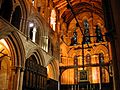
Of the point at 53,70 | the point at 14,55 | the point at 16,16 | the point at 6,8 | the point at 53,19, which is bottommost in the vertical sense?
the point at 53,70

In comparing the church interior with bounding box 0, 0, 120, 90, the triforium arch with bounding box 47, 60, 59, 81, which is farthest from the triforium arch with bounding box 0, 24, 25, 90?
the triforium arch with bounding box 47, 60, 59, 81

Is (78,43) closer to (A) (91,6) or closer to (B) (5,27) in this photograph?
(A) (91,6)

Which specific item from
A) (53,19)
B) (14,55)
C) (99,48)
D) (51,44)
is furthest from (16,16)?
(99,48)

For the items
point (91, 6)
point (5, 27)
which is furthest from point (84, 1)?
point (5, 27)

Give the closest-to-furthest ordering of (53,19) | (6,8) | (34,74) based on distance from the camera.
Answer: (6,8), (34,74), (53,19)

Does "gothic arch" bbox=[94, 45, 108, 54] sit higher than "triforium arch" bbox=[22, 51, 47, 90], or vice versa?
"gothic arch" bbox=[94, 45, 108, 54]

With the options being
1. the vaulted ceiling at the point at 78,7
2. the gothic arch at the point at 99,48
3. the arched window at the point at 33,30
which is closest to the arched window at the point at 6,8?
the arched window at the point at 33,30

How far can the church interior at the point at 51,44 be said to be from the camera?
7.75 meters

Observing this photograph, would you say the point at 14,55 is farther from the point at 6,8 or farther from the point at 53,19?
the point at 53,19

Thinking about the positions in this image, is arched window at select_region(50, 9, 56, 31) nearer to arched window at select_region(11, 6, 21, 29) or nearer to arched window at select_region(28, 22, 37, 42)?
arched window at select_region(28, 22, 37, 42)

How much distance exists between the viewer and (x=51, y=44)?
1731 cm

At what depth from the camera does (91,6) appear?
21969mm

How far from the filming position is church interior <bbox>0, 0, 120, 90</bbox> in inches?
305

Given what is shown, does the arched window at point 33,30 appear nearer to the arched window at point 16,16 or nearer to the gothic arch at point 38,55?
the gothic arch at point 38,55
